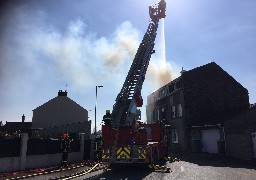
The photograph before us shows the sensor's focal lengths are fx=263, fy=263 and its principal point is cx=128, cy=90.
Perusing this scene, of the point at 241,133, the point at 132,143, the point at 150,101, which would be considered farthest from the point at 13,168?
the point at 150,101

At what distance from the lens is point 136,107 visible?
619 inches

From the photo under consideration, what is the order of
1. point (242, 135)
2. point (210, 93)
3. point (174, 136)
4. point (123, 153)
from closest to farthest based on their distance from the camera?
point (123, 153) → point (242, 135) → point (210, 93) → point (174, 136)

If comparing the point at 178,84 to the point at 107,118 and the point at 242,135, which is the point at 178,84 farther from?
the point at 107,118

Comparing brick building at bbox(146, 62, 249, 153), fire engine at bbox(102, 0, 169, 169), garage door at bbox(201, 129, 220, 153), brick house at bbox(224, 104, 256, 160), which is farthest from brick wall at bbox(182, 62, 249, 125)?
fire engine at bbox(102, 0, 169, 169)

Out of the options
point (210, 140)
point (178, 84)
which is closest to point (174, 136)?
point (210, 140)

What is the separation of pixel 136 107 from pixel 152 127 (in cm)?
316

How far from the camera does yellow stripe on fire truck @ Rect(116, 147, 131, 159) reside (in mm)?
13727

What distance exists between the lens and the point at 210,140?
26.5 meters

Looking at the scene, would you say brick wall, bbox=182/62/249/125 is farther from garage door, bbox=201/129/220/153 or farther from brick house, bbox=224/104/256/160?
brick house, bbox=224/104/256/160

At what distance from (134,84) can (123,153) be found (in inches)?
170

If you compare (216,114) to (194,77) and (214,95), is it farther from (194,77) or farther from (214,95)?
→ (194,77)

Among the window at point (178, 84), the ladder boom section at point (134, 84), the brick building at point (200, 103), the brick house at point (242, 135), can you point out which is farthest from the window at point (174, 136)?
the ladder boom section at point (134, 84)

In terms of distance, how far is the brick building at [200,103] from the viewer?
2803cm

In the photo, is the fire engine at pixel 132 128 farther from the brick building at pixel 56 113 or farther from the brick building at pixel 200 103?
the brick building at pixel 56 113
